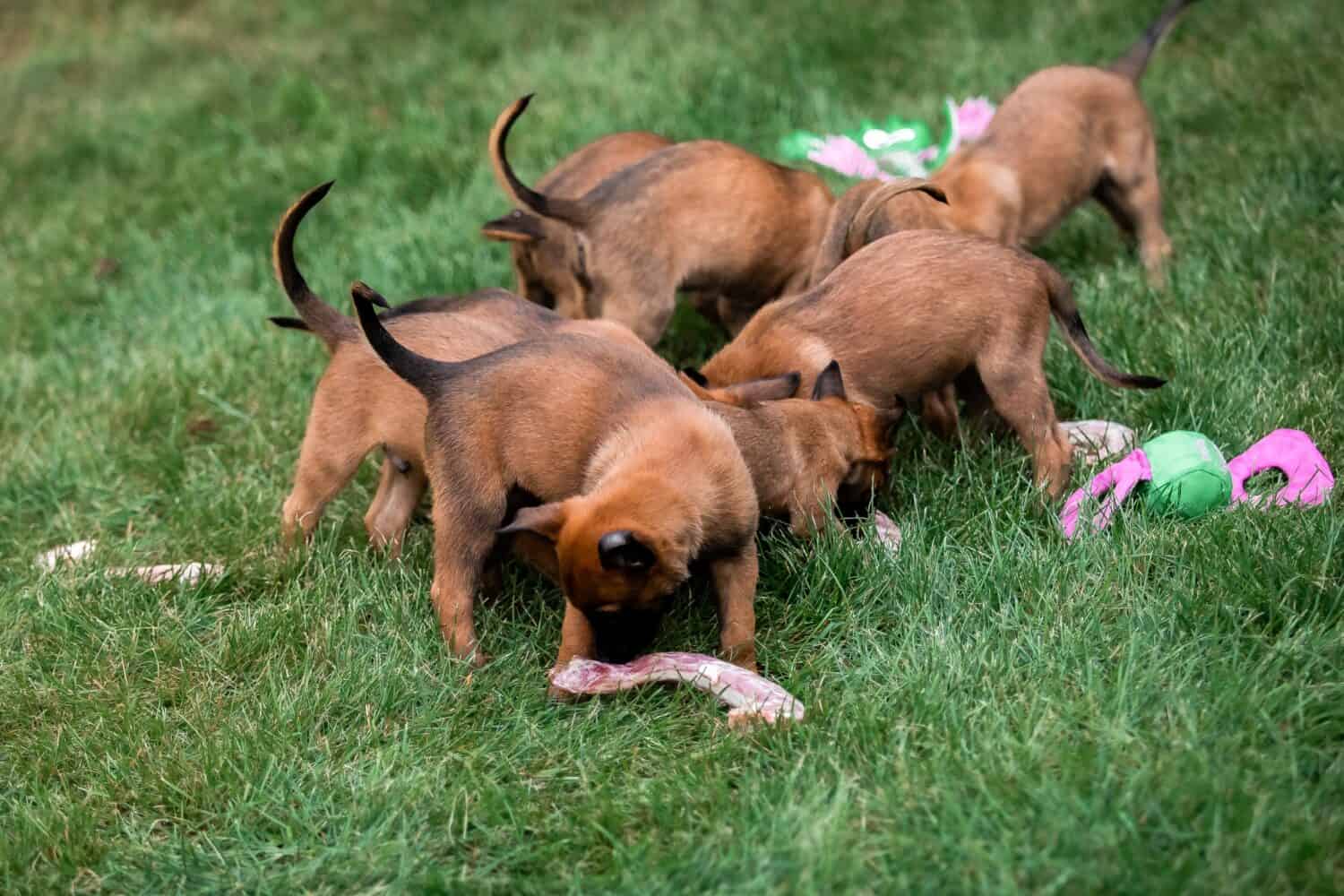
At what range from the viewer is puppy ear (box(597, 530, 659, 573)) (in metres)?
3.34

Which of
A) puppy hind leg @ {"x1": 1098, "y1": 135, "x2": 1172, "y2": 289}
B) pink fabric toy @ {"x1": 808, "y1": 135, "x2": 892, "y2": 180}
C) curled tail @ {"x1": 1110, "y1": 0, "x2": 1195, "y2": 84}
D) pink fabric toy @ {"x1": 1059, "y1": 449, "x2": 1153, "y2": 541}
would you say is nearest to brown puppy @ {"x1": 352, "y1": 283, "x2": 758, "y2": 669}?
pink fabric toy @ {"x1": 1059, "y1": 449, "x2": 1153, "y2": 541}

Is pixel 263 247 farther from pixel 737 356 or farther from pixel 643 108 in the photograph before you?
pixel 737 356

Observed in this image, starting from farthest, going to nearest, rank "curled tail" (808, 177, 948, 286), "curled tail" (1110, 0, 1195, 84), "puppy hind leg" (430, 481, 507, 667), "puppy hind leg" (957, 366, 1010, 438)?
1. "curled tail" (1110, 0, 1195, 84)
2. "curled tail" (808, 177, 948, 286)
3. "puppy hind leg" (957, 366, 1010, 438)
4. "puppy hind leg" (430, 481, 507, 667)

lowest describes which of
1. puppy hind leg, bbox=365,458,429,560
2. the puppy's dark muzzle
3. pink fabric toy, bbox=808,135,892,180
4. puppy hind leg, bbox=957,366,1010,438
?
puppy hind leg, bbox=365,458,429,560

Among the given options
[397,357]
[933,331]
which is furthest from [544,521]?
[933,331]

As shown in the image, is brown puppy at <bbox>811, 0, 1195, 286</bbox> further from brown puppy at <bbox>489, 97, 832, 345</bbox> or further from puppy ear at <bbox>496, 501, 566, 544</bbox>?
puppy ear at <bbox>496, 501, 566, 544</bbox>

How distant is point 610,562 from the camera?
3.40 m

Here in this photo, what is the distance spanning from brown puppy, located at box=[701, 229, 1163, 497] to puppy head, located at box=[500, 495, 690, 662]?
1265 mm

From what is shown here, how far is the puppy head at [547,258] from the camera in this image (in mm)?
5395

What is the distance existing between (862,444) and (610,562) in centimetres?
122

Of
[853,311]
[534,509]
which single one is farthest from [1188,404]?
[534,509]

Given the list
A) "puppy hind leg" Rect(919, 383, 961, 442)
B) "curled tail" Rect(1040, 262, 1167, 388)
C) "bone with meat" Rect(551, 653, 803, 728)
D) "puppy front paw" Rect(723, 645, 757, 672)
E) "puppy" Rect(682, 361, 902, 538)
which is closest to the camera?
"bone with meat" Rect(551, 653, 803, 728)

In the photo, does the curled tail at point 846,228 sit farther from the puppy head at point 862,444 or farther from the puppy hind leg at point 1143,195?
the puppy hind leg at point 1143,195

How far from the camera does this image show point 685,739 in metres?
3.56
